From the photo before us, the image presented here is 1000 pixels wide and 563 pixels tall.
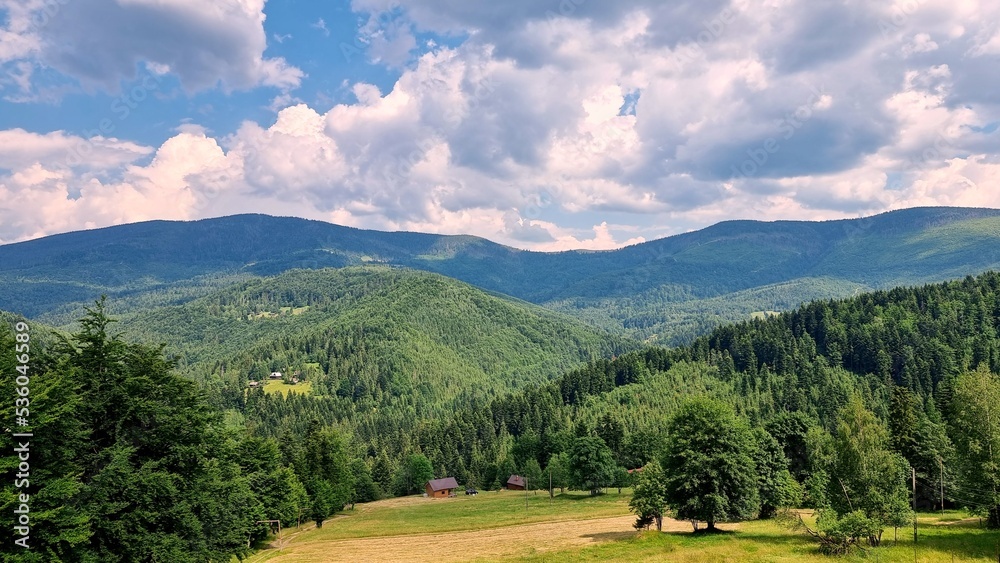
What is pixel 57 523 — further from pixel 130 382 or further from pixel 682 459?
pixel 682 459

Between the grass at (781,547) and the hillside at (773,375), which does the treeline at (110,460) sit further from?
the hillside at (773,375)

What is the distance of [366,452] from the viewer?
183 m

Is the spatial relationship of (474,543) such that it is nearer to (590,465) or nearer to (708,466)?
(708,466)

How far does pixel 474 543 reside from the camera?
60.6 m

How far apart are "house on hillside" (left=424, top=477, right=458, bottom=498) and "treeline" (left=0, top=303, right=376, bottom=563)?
330 feet

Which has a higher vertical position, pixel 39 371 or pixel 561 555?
pixel 39 371

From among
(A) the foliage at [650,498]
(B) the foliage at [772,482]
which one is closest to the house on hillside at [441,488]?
(B) the foliage at [772,482]

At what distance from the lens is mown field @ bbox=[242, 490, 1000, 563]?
42875mm

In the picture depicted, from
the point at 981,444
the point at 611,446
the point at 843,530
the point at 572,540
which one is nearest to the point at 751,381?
the point at 611,446

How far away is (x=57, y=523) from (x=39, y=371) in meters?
10.5

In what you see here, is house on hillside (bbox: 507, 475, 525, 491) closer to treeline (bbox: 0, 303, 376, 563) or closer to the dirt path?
the dirt path

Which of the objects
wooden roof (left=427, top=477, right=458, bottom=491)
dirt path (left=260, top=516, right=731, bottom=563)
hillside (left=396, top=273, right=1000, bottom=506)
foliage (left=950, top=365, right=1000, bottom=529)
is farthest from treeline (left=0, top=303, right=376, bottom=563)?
hillside (left=396, top=273, right=1000, bottom=506)

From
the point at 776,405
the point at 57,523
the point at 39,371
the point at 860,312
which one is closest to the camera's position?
the point at 57,523

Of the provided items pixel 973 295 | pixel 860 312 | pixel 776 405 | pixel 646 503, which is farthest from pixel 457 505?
pixel 973 295
